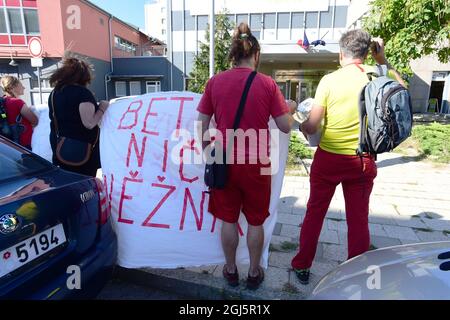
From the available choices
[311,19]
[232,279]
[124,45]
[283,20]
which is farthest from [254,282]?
[124,45]

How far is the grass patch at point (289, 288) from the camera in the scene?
2.51m

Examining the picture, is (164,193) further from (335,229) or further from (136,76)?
(136,76)

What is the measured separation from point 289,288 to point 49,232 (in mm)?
1780

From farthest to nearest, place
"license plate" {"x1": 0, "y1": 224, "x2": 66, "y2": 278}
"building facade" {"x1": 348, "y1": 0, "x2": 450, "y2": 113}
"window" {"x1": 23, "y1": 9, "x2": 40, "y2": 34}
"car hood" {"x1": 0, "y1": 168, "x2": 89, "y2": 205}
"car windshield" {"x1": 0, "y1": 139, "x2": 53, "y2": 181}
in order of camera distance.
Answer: "building facade" {"x1": 348, "y1": 0, "x2": 450, "y2": 113} < "window" {"x1": 23, "y1": 9, "x2": 40, "y2": 34} < "car windshield" {"x1": 0, "y1": 139, "x2": 53, "y2": 181} < "car hood" {"x1": 0, "y1": 168, "x2": 89, "y2": 205} < "license plate" {"x1": 0, "y1": 224, "x2": 66, "y2": 278}

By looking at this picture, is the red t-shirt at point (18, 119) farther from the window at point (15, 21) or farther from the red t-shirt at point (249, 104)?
the window at point (15, 21)

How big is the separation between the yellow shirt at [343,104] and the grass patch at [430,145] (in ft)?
19.8

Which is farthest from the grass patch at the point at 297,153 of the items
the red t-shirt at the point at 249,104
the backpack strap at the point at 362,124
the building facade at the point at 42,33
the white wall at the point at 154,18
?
the white wall at the point at 154,18

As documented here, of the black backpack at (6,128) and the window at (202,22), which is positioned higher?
the window at (202,22)

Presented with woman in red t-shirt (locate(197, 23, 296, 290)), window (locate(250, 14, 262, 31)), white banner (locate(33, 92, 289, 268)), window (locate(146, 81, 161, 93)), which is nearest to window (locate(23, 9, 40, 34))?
window (locate(146, 81, 161, 93))

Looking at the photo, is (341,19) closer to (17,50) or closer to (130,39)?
(130,39)

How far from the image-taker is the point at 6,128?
359cm

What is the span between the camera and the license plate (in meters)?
1.52

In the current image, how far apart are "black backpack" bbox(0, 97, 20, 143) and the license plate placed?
2371 millimetres

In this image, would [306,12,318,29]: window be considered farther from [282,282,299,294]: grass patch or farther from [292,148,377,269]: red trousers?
[282,282,299,294]: grass patch
